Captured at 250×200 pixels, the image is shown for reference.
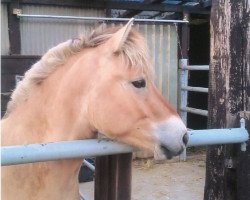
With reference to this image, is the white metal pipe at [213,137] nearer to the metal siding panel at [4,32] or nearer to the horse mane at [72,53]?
the horse mane at [72,53]

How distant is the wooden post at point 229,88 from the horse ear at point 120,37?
0.42 m

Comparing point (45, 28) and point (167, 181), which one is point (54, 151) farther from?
point (45, 28)

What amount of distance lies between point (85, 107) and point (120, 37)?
1.08 feet

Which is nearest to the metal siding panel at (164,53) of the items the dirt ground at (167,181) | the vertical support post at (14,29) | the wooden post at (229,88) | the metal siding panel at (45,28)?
the metal siding panel at (45,28)

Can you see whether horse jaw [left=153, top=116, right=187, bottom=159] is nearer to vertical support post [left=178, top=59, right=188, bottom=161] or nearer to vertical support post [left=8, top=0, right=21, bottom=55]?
vertical support post [left=8, top=0, right=21, bottom=55]

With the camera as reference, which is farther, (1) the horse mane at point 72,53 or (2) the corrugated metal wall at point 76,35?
(2) the corrugated metal wall at point 76,35

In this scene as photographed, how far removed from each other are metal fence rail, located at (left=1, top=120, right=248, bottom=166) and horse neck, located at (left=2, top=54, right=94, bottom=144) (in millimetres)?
232

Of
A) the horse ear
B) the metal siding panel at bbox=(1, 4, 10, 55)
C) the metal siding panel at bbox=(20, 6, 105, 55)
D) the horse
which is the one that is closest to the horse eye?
the horse

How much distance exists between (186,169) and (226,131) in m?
3.89

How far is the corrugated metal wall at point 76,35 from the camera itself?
5055 mm

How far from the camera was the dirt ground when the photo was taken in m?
4.23

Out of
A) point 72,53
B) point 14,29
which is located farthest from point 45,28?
point 72,53

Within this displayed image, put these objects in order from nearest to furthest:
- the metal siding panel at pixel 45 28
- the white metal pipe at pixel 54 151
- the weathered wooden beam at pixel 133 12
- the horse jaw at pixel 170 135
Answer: the white metal pipe at pixel 54 151
the horse jaw at pixel 170 135
the metal siding panel at pixel 45 28
the weathered wooden beam at pixel 133 12

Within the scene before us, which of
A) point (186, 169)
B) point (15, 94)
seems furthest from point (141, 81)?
point (186, 169)
